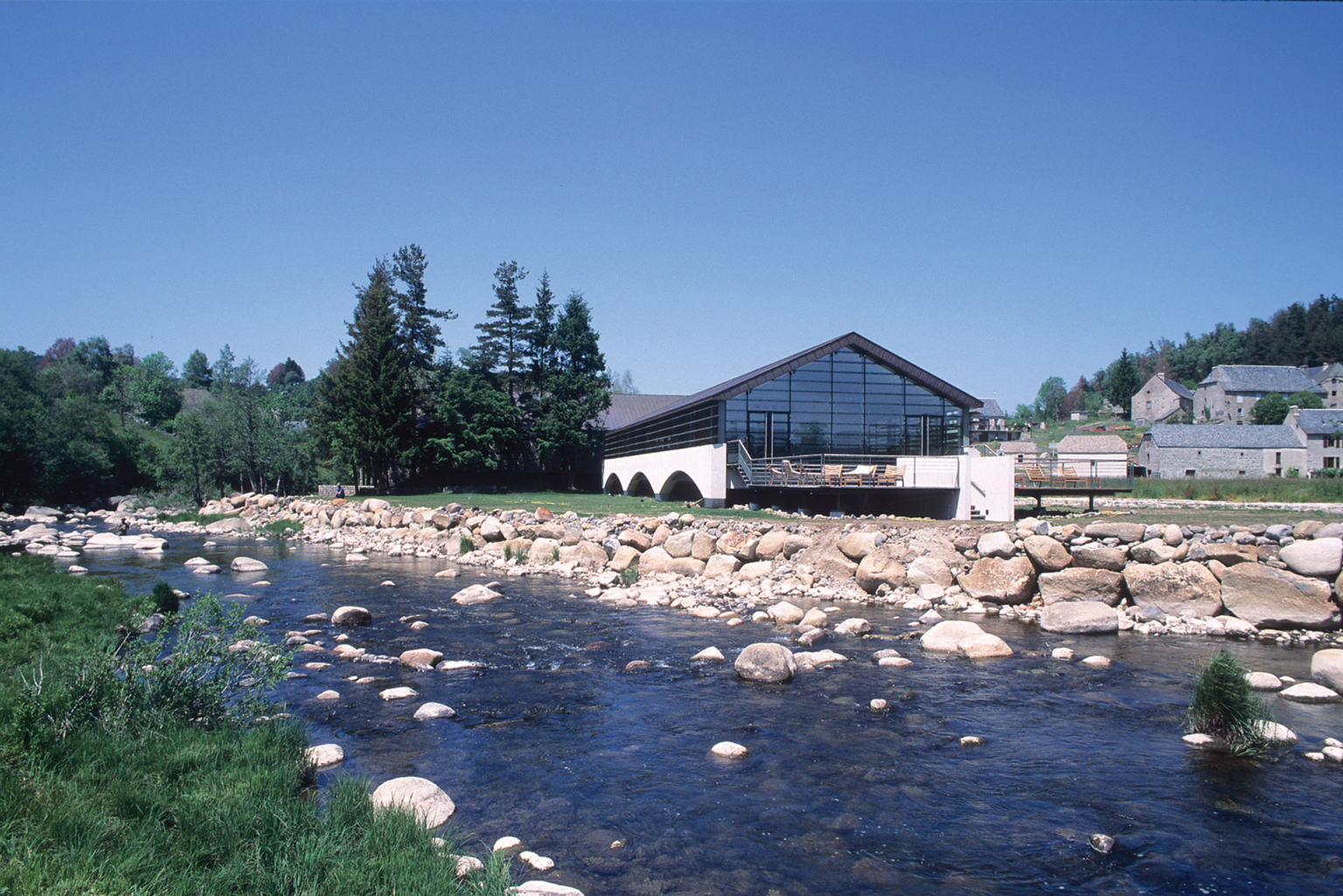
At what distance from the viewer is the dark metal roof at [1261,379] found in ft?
306

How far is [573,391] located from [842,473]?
26.3 metres

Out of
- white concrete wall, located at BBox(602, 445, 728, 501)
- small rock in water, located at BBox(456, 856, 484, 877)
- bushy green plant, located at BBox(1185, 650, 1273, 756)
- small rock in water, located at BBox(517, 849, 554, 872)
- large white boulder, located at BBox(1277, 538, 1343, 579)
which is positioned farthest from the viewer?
white concrete wall, located at BBox(602, 445, 728, 501)

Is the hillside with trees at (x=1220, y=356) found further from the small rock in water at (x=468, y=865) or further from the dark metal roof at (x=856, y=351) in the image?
the small rock in water at (x=468, y=865)

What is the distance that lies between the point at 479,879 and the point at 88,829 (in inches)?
89.0

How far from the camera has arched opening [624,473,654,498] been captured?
42688 mm

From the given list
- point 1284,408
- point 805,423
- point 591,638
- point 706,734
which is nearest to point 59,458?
point 805,423

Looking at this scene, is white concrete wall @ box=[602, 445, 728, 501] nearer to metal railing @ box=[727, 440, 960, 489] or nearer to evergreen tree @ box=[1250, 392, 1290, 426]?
metal railing @ box=[727, 440, 960, 489]

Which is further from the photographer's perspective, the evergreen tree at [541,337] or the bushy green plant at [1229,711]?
the evergreen tree at [541,337]

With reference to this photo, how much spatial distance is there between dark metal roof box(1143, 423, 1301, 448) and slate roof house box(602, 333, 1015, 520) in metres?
47.5

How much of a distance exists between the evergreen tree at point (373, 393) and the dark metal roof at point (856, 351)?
20.1 meters

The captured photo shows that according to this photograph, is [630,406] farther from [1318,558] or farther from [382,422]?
[1318,558]

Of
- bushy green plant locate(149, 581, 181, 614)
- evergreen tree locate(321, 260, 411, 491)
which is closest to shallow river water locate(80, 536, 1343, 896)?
bushy green plant locate(149, 581, 181, 614)

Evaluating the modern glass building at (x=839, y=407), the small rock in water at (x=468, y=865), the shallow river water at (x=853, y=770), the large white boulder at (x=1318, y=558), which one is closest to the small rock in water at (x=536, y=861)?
the shallow river water at (x=853, y=770)

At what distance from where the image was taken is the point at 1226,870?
5758mm
